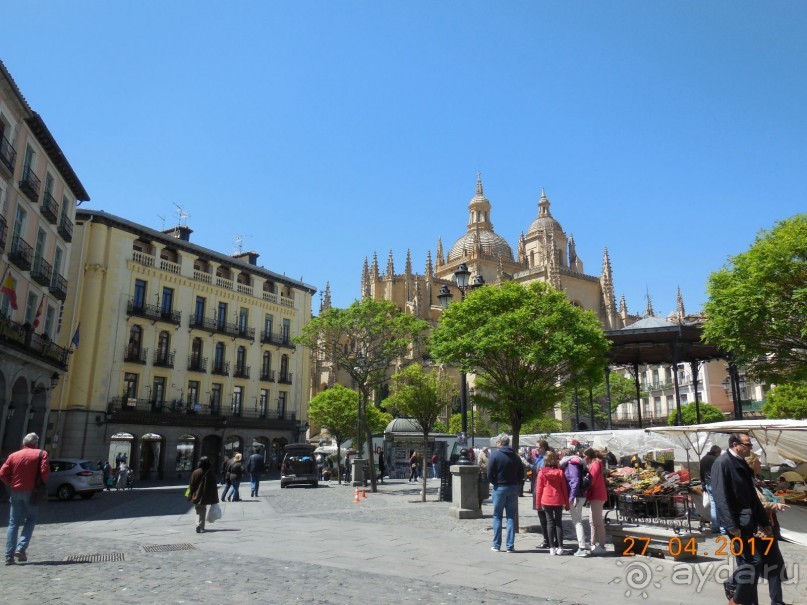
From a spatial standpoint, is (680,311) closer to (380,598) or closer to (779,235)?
(779,235)

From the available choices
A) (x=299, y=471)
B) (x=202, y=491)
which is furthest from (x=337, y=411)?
(x=202, y=491)

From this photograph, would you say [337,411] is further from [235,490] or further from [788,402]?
[788,402]

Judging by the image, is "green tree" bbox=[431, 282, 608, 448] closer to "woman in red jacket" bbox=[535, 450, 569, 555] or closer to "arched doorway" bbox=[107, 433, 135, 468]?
"woman in red jacket" bbox=[535, 450, 569, 555]

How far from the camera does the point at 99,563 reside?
8.01 m

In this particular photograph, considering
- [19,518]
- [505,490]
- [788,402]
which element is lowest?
[19,518]

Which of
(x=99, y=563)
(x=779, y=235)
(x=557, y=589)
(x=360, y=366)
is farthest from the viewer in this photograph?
(x=360, y=366)

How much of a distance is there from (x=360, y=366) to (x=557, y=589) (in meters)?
18.5

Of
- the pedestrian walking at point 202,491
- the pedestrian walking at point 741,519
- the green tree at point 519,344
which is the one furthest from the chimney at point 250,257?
the pedestrian walking at point 741,519

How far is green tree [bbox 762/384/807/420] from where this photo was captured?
113 ft

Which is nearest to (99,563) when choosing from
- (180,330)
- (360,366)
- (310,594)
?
(310,594)

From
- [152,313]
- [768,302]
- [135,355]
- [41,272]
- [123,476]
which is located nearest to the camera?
[768,302]

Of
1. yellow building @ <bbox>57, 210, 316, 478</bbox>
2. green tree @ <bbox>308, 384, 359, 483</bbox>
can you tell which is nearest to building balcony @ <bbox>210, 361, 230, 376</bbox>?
yellow building @ <bbox>57, 210, 316, 478</bbox>

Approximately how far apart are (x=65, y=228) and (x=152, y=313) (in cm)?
873

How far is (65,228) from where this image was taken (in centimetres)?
2566
